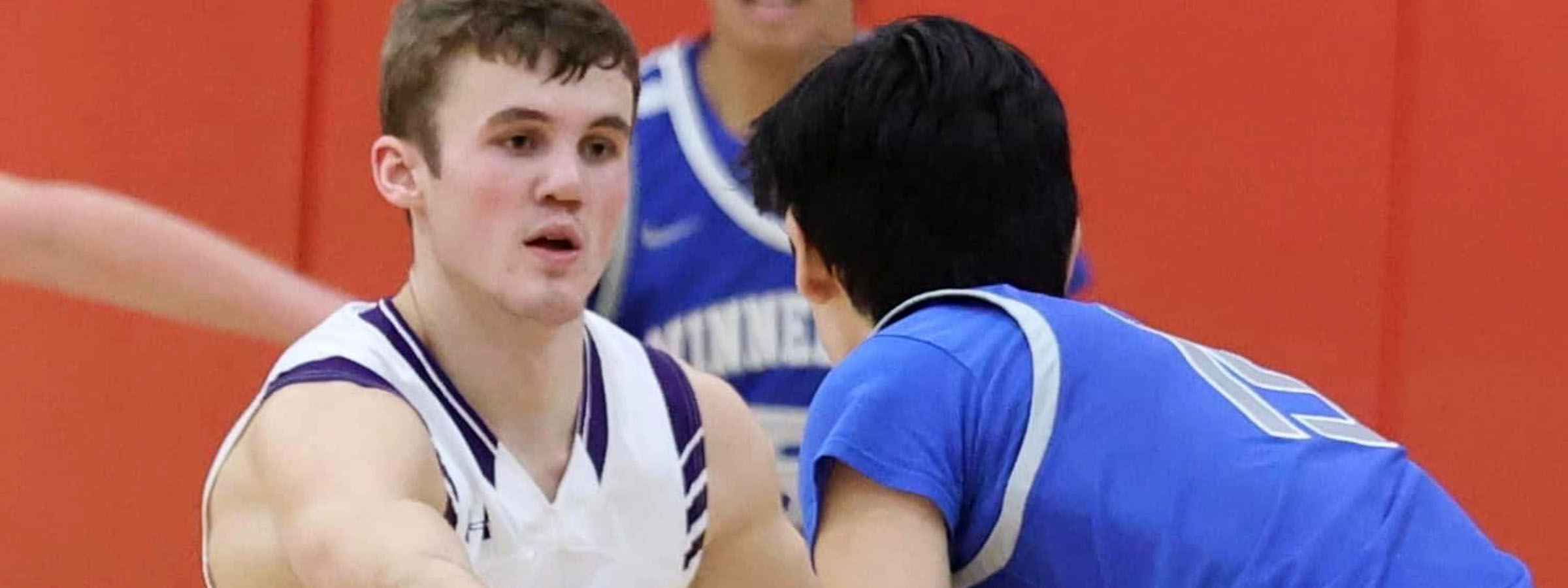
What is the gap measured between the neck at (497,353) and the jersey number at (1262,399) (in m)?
0.47

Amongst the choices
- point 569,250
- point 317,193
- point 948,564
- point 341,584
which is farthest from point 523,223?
point 317,193

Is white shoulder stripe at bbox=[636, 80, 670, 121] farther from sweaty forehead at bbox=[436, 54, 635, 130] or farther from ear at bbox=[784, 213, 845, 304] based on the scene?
ear at bbox=[784, 213, 845, 304]

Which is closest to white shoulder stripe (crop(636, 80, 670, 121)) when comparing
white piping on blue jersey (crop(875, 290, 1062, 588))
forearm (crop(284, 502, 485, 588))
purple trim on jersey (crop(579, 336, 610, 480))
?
purple trim on jersey (crop(579, 336, 610, 480))

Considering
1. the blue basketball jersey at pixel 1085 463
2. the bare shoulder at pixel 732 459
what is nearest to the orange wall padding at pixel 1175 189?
the bare shoulder at pixel 732 459

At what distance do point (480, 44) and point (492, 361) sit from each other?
217mm

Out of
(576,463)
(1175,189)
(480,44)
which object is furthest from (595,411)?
(1175,189)

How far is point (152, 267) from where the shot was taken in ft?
6.86

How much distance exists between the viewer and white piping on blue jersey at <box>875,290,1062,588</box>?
1180 mm

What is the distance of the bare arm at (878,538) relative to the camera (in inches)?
45.5

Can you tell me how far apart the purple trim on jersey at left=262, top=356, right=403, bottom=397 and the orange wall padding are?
1.13 meters

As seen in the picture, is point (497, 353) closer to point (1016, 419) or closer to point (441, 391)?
point (441, 391)

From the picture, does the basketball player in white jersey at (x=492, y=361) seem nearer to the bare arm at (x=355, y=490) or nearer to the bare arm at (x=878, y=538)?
the bare arm at (x=355, y=490)

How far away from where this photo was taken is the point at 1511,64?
2.52 metres

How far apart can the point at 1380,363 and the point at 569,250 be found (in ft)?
4.47
